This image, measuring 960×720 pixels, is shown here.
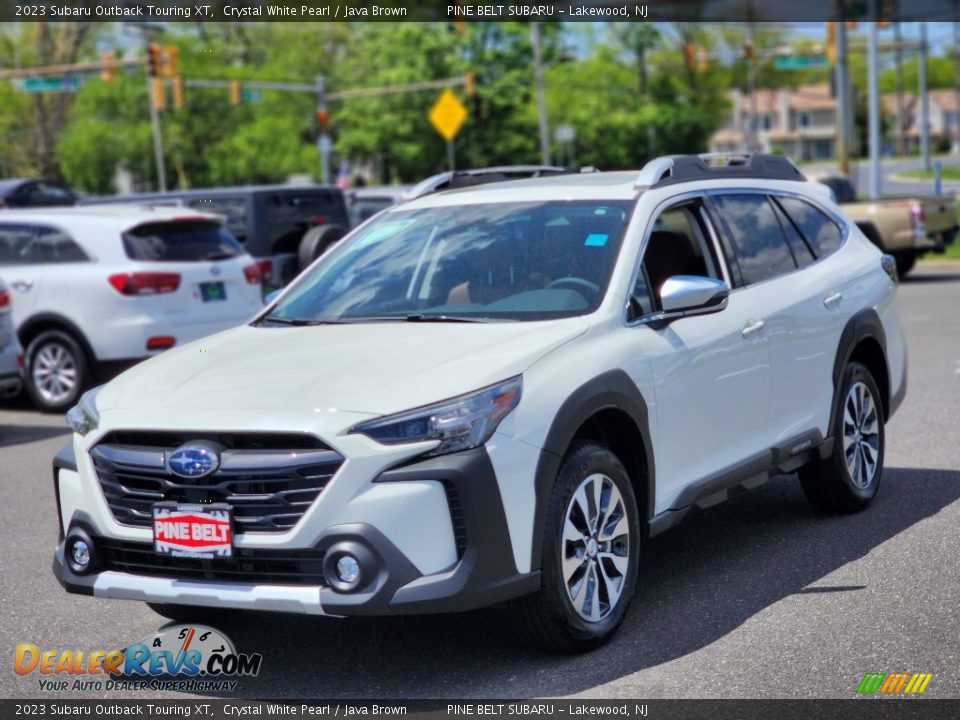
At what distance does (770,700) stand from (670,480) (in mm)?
1248

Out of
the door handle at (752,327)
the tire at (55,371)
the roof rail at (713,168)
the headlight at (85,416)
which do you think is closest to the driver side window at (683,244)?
the roof rail at (713,168)

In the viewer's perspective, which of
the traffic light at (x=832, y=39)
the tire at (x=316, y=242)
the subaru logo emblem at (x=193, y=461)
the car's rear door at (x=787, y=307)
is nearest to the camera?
the subaru logo emblem at (x=193, y=461)

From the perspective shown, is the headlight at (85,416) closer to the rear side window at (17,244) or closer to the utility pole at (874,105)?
the rear side window at (17,244)

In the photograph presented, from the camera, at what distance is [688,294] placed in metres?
5.71

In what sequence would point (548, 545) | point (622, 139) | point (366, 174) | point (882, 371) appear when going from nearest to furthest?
1. point (548, 545)
2. point (882, 371)
3. point (622, 139)
4. point (366, 174)

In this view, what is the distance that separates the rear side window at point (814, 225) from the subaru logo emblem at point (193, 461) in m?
3.73

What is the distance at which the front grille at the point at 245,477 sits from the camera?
4621 millimetres

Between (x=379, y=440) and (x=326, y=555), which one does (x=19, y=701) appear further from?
(x=379, y=440)

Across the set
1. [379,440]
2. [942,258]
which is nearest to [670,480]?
[379,440]

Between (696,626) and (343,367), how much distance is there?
1.69 metres

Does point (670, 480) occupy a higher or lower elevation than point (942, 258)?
higher

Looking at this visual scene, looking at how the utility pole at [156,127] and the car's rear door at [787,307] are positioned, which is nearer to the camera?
the car's rear door at [787,307]

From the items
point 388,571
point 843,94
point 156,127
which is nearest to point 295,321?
point 388,571

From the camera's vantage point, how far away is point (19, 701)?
195 inches
